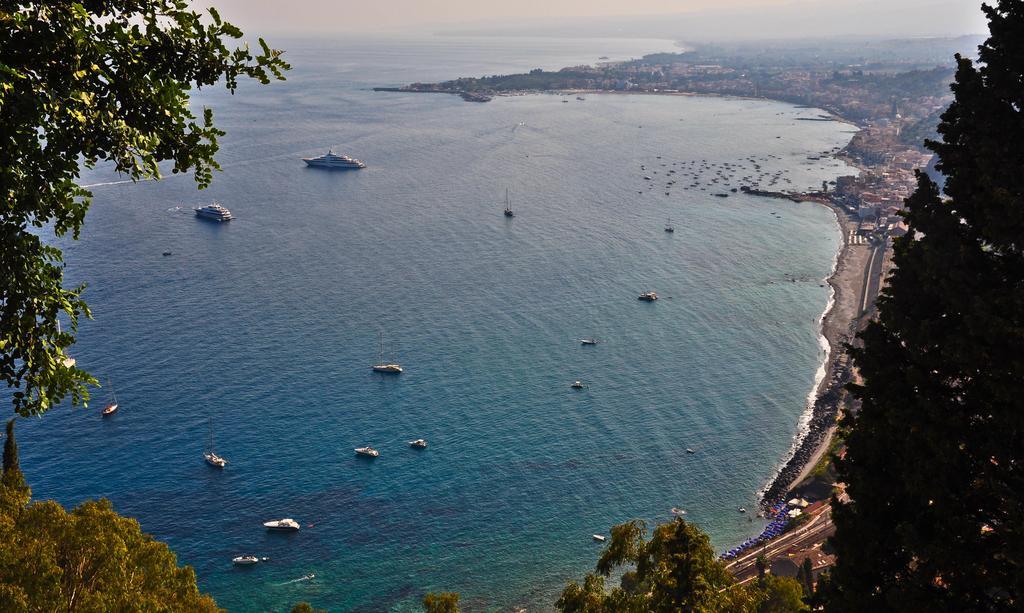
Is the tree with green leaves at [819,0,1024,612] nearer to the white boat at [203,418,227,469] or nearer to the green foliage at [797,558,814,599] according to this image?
the green foliage at [797,558,814,599]

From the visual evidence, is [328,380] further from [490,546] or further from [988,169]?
[988,169]

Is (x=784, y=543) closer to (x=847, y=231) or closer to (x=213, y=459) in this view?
(x=213, y=459)

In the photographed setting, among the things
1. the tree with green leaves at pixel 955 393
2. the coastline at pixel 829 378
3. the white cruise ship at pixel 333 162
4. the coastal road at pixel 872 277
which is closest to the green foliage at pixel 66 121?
the tree with green leaves at pixel 955 393

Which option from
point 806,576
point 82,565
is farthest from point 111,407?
point 806,576

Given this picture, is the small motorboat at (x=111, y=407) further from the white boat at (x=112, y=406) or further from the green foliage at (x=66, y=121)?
the green foliage at (x=66, y=121)

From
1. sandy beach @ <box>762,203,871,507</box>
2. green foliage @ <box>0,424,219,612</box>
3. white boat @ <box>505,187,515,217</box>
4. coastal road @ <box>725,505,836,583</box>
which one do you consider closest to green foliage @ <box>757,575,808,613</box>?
coastal road @ <box>725,505,836,583</box>
